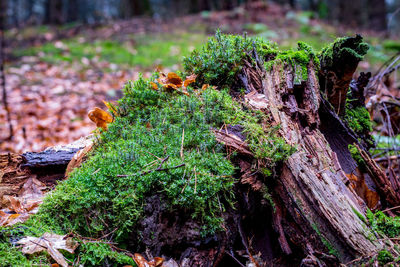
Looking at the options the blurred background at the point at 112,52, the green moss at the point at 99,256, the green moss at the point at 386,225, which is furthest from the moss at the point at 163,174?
the blurred background at the point at 112,52

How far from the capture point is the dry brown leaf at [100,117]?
2799 millimetres

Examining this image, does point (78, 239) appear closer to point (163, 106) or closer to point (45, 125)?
point (163, 106)

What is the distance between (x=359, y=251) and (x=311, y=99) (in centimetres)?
141

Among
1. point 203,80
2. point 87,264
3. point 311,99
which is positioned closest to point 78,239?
Answer: point 87,264

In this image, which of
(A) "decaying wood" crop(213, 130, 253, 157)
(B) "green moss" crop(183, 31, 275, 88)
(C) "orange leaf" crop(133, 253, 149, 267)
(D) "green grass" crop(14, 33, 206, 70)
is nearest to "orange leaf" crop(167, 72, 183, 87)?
(B) "green moss" crop(183, 31, 275, 88)

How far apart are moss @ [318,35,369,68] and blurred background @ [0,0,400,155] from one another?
0.59 ft

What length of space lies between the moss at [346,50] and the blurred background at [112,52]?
0.59 feet

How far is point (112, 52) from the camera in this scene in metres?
11.0

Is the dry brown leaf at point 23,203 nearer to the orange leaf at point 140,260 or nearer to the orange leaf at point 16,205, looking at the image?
the orange leaf at point 16,205

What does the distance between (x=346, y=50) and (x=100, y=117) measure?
240 centimetres

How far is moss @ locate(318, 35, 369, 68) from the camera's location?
8.29ft

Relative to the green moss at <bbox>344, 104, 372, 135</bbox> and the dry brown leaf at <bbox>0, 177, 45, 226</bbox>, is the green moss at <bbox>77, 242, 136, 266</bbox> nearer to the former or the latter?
the dry brown leaf at <bbox>0, 177, 45, 226</bbox>

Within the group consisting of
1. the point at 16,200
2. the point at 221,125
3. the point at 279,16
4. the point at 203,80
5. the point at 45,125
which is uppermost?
the point at 279,16

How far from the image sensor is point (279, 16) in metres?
16.8
